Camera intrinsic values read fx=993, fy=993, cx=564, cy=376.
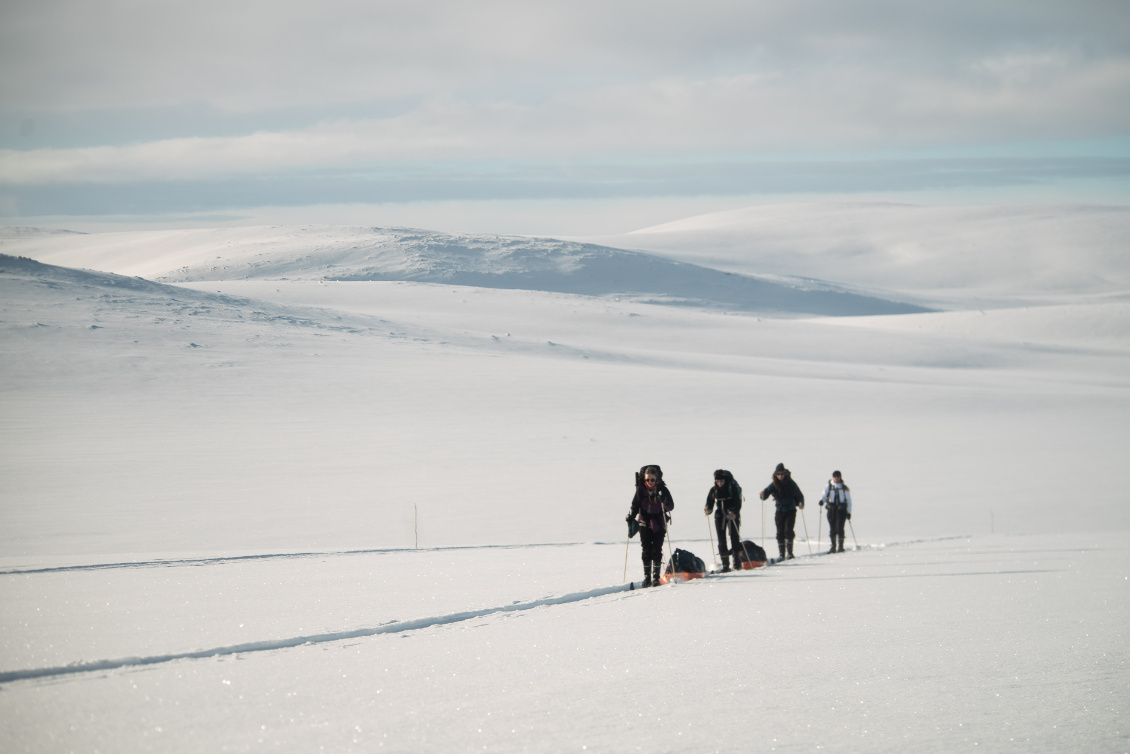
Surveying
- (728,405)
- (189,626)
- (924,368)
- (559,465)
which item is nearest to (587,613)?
(189,626)

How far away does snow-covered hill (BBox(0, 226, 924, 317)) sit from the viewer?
285 ft

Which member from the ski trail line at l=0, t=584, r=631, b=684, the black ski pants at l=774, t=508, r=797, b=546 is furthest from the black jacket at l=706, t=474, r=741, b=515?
the ski trail line at l=0, t=584, r=631, b=684

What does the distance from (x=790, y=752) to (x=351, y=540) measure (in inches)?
428

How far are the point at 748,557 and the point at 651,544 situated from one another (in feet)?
7.34

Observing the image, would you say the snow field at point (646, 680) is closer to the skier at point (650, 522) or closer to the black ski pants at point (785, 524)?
the skier at point (650, 522)

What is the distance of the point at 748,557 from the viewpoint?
11.1m

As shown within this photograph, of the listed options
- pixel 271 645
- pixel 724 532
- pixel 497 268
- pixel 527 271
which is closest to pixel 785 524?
pixel 724 532

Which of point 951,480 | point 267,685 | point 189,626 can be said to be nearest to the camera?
point 267,685

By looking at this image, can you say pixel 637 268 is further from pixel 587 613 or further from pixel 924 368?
pixel 587 613

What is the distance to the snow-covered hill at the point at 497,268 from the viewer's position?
86.8 metres

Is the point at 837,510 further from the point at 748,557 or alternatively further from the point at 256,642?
the point at 256,642

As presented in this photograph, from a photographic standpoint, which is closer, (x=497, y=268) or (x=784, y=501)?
(x=784, y=501)

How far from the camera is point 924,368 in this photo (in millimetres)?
42844

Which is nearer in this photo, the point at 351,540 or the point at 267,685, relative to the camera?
the point at 267,685
